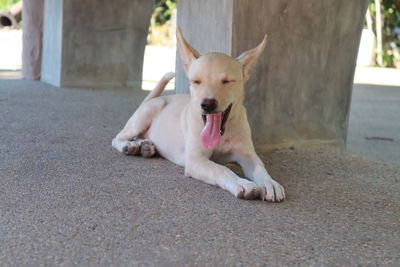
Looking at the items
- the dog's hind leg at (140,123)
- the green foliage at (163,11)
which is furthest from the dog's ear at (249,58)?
the green foliage at (163,11)

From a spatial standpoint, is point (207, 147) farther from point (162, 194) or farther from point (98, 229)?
point (98, 229)

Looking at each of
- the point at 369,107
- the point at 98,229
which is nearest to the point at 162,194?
the point at 98,229

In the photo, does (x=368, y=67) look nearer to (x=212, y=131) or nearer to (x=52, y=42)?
(x=52, y=42)

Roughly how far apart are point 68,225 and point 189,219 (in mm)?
625

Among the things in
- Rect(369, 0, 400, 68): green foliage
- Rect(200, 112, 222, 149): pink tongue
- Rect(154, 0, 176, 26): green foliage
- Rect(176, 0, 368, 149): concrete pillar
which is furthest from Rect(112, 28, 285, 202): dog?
Rect(154, 0, 176, 26): green foliage

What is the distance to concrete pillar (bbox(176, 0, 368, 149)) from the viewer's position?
504 cm

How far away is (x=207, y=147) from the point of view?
4.23 meters

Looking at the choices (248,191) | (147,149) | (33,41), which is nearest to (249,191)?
(248,191)

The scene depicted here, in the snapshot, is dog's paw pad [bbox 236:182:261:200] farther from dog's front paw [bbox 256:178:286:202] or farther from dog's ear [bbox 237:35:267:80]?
dog's ear [bbox 237:35:267:80]

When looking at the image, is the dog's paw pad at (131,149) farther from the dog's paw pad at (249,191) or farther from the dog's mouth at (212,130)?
the dog's paw pad at (249,191)

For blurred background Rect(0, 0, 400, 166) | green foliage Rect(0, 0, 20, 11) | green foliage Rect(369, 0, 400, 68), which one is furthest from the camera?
green foliage Rect(0, 0, 20, 11)

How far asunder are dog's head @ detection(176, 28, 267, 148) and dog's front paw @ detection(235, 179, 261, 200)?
52 cm

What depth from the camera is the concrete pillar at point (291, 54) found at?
504 cm

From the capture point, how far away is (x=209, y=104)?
3.88 metres
